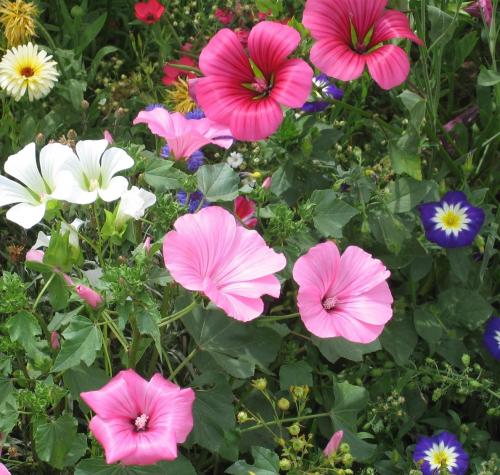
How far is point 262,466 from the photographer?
1.28 metres

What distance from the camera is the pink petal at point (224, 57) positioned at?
1320 millimetres

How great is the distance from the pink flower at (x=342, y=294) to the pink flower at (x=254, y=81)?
0.23m

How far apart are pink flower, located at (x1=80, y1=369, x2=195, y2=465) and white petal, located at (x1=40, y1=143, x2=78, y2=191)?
0.31 metres

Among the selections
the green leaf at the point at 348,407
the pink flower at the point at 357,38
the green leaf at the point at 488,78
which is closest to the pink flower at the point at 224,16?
the green leaf at the point at 488,78

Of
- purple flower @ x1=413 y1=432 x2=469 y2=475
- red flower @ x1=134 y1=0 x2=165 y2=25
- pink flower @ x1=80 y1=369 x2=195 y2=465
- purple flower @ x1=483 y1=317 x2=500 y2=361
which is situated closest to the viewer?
pink flower @ x1=80 y1=369 x2=195 y2=465

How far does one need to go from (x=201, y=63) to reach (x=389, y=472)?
88cm

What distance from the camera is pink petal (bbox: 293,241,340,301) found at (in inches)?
47.0

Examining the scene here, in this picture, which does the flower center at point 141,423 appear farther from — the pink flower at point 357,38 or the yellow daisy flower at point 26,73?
the yellow daisy flower at point 26,73

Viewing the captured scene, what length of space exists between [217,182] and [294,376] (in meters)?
0.39

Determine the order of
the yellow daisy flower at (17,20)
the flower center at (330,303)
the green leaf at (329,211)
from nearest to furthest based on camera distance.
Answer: the flower center at (330,303), the green leaf at (329,211), the yellow daisy flower at (17,20)

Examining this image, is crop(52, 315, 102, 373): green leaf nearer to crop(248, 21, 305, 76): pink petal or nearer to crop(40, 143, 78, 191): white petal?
crop(40, 143, 78, 191): white petal

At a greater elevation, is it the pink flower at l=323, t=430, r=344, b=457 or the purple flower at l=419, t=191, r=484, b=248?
the purple flower at l=419, t=191, r=484, b=248

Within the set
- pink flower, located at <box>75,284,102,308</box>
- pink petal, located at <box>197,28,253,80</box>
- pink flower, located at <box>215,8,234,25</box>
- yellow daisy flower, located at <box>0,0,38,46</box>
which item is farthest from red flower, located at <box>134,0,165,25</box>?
pink flower, located at <box>75,284,102,308</box>

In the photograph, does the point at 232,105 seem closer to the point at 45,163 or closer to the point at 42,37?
the point at 45,163
